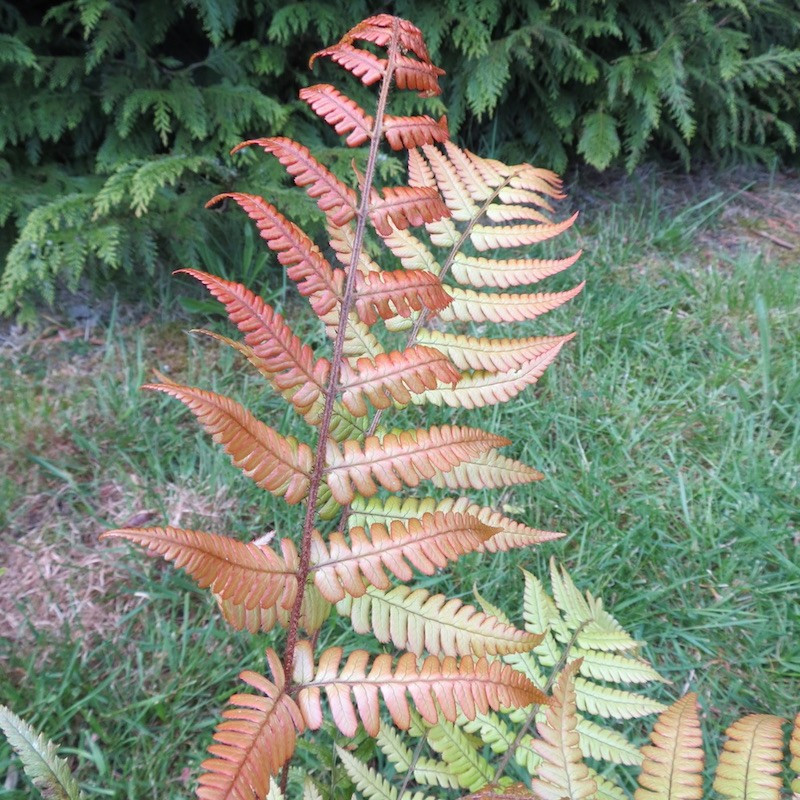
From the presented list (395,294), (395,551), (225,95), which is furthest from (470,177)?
(225,95)

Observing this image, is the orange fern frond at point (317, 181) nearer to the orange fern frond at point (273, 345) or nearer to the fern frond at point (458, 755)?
the orange fern frond at point (273, 345)

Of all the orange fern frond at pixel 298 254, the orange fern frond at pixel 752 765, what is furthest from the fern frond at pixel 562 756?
the orange fern frond at pixel 298 254

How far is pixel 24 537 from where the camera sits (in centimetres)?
196

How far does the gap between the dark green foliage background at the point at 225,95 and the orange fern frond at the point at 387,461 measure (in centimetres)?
181

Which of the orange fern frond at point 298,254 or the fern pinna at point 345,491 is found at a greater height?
the orange fern frond at point 298,254

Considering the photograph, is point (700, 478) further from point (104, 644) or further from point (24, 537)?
point (24, 537)

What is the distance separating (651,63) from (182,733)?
3.04 meters

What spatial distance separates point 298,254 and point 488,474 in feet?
1.73

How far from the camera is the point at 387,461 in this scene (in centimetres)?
86

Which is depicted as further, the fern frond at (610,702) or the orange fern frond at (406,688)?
the fern frond at (610,702)

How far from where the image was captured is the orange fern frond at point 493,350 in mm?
1083

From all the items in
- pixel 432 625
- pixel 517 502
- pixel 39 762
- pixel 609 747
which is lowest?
pixel 517 502

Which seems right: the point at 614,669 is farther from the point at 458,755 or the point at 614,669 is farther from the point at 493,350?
the point at 493,350

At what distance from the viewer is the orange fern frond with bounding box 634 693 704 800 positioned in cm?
79
